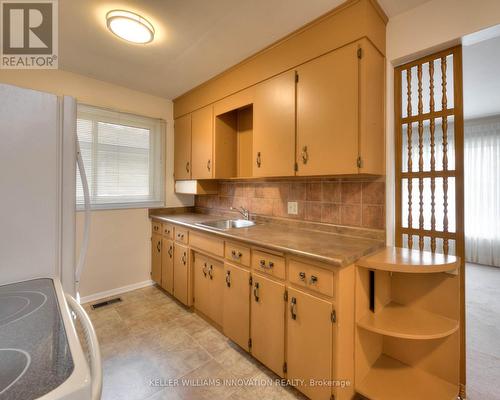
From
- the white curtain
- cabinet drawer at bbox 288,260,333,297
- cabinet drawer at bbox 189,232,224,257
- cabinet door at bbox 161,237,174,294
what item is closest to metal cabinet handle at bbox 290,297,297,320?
cabinet drawer at bbox 288,260,333,297

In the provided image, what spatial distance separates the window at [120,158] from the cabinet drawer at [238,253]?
166cm

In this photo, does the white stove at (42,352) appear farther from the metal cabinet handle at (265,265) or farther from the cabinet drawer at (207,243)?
the cabinet drawer at (207,243)

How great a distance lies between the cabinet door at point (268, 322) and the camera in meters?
1.54

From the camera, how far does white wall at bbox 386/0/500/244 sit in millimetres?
1345

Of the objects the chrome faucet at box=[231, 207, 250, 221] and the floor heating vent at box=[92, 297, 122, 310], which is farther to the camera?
the chrome faucet at box=[231, 207, 250, 221]

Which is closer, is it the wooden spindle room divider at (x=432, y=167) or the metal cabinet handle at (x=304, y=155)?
the wooden spindle room divider at (x=432, y=167)

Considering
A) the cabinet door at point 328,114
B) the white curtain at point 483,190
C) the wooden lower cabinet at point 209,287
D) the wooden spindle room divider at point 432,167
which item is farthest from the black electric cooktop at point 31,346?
the white curtain at point 483,190

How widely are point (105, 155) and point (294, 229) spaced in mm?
2224

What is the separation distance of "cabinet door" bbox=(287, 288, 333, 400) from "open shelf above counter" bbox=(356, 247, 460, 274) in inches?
13.5

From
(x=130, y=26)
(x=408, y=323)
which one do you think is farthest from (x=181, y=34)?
(x=408, y=323)

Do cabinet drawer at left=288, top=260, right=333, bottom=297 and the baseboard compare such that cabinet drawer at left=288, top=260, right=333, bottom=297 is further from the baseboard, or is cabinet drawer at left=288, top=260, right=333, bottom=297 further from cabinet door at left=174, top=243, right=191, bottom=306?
the baseboard

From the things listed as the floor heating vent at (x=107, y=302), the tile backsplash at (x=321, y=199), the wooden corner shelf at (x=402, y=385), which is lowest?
the floor heating vent at (x=107, y=302)

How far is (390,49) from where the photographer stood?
1.66 m

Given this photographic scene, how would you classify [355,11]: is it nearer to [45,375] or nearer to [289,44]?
[289,44]
